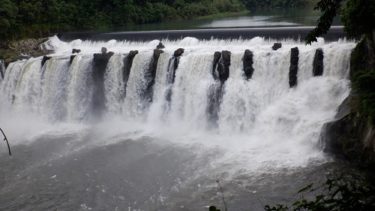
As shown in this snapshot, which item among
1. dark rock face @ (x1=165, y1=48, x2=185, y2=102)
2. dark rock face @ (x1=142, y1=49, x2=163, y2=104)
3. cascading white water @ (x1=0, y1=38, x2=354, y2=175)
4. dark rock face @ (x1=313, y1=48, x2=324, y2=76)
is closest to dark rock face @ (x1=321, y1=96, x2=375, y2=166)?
cascading white water @ (x1=0, y1=38, x2=354, y2=175)

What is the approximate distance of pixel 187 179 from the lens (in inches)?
499

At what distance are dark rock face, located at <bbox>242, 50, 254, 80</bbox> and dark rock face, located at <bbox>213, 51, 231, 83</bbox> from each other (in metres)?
0.69

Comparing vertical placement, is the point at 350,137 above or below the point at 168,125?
above

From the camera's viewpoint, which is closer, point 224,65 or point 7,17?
point 224,65

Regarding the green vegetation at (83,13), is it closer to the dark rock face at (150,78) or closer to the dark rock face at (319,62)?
the dark rock face at (150,78)

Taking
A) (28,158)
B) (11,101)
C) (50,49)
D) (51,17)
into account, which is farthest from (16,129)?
(51,17)

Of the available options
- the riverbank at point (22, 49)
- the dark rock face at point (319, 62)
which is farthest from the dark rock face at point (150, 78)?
the riverbank at point (22, 49)

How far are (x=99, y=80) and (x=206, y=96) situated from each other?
18.4 ft

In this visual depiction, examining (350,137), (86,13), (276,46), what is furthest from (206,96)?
(86,13)

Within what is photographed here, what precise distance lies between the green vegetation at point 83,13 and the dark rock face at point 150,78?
11.4m

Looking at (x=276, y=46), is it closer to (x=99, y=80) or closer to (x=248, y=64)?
(x=248, y=64)

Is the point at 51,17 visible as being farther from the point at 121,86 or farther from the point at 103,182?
the point at 103,182

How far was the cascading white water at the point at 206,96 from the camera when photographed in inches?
570

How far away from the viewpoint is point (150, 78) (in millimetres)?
18828
